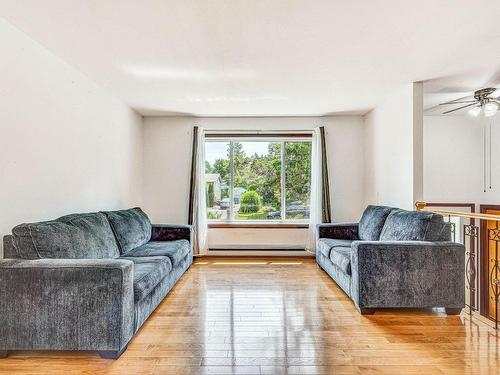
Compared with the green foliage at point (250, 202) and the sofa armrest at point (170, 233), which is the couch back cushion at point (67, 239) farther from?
the green foliage at point (250, 202)

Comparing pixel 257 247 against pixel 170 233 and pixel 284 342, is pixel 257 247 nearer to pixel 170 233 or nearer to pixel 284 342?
pixel 170 233

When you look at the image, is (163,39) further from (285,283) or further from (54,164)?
(285,283)

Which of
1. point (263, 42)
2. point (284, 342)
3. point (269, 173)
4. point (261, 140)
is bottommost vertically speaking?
point (284, 342)

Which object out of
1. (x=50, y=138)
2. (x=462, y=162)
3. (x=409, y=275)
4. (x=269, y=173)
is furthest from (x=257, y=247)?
(x=462, y=162)

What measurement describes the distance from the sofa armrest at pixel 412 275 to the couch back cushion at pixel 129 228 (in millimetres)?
2519

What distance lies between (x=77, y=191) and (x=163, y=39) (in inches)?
72.6

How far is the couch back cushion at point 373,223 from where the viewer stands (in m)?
3.93

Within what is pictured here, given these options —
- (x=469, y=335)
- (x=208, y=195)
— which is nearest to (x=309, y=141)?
(x=208, y=195)

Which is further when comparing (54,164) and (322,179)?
(322,179)

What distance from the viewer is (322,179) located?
539cm

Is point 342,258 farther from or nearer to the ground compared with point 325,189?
nearer to the ground

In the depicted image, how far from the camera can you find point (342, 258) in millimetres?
3477

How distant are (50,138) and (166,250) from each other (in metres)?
1.66

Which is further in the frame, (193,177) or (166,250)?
(193,177)
